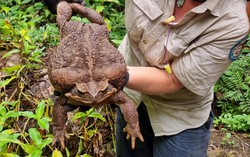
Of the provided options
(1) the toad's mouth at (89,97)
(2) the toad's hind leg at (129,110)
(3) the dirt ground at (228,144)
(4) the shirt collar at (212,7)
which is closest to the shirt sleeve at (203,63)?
(4) the shirt collar at (212,7)

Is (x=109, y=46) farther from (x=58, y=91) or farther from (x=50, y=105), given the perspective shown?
(x=50, y=105)

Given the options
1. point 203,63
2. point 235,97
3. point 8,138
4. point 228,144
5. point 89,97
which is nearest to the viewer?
point 89,97

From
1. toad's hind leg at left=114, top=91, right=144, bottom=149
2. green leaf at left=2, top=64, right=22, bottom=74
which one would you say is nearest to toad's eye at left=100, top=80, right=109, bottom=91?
toad's hind leg at left=114, top=91, right=144, bottom=149

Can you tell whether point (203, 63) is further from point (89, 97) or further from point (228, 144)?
point (228, 144)

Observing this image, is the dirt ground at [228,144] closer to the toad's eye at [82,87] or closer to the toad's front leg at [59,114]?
the toad's front leg at [59,114]

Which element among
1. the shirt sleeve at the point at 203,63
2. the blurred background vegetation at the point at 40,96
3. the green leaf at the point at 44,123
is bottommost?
the blurred background vegetation at the point at 40,96

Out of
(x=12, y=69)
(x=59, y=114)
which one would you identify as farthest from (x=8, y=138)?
(x=12, y=69)

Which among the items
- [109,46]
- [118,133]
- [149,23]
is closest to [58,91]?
[109,46]
